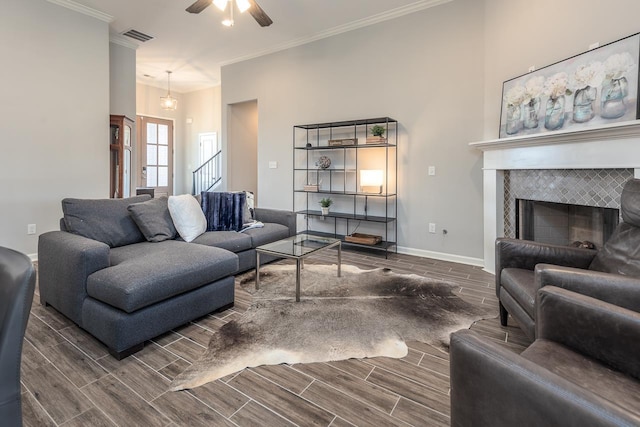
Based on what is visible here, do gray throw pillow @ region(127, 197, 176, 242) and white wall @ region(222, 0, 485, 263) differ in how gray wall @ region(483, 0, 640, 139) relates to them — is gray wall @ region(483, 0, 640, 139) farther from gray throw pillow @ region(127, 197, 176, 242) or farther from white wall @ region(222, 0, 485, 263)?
gray throw pillow @ region(127, 197, 176, 242)

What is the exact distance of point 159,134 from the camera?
26.7 feet

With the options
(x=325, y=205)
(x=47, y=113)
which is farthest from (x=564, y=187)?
(x=47, y=113)

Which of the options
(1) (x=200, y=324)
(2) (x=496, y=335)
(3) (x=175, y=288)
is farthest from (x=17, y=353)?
(2) (x=496, y=335)

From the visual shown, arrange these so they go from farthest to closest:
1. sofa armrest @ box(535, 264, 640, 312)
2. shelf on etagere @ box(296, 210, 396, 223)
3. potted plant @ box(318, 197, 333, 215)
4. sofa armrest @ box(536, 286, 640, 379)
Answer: potted plant @ box(318, 197, 333, 215), shelf on etagere @ box(296, 210, 396, 223), sofa armrest @ box(535, 264, 640, 312), sofa armrest @ box(536, 286, 640, 379)

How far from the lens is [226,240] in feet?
10.5

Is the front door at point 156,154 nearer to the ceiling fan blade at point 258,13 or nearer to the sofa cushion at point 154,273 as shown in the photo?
the ceiling fan blade at point 258,13

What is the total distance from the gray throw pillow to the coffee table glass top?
0.88m

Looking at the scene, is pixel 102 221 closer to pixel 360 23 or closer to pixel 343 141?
pixel 343 141

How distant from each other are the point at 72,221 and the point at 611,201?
4.16m

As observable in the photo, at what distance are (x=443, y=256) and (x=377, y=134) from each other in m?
1.80

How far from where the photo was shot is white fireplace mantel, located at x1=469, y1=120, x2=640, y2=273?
2312 millimetres

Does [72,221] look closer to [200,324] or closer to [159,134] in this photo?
[200,324]

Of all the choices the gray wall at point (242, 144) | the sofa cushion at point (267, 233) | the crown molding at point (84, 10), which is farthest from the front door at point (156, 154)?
the sofa cushion at point (267, 233)

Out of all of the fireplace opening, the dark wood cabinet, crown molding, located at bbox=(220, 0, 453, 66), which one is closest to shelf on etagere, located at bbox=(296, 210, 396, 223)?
the fireplace opening
